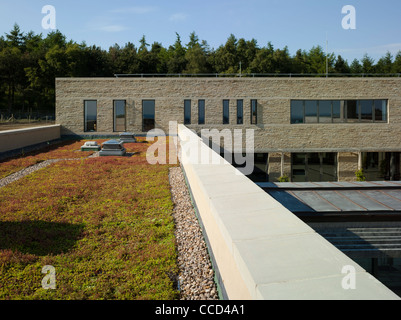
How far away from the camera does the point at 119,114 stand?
3247 cm

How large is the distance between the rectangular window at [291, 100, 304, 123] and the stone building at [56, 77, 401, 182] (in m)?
0.09

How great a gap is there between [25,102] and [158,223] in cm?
7177

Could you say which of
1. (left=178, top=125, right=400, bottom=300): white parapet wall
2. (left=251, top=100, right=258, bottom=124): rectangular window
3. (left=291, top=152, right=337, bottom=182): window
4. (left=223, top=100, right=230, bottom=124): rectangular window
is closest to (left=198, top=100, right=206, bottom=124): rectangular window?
A: (left=223, top=100, right=230, bottom=124): rectangular window

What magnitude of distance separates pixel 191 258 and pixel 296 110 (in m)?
28.8

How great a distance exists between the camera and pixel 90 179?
12.8 meters

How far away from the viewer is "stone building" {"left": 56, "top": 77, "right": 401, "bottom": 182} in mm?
32000

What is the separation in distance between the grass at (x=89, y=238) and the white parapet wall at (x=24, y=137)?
27.5ft

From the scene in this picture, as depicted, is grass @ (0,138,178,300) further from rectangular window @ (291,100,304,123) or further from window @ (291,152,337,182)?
rectangular window @ (291,100,304,123)

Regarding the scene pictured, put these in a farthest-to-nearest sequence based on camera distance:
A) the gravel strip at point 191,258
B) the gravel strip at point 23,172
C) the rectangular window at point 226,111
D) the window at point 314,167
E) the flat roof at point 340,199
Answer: the rectangular window at point 226,111 → the window at point 314,167 → the gravel strip at point 23,172 → the flat roof at point 340,199 → the gravel strip at point 191,258

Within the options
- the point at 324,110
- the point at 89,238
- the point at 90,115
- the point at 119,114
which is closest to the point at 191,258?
the point at 89,238

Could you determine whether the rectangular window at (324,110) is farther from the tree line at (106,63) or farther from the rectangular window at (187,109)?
the tree line at (106,63)

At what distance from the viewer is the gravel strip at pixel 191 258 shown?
4871 millimetres

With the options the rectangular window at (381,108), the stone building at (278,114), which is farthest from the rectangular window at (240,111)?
the rectangular window at (381,108)
